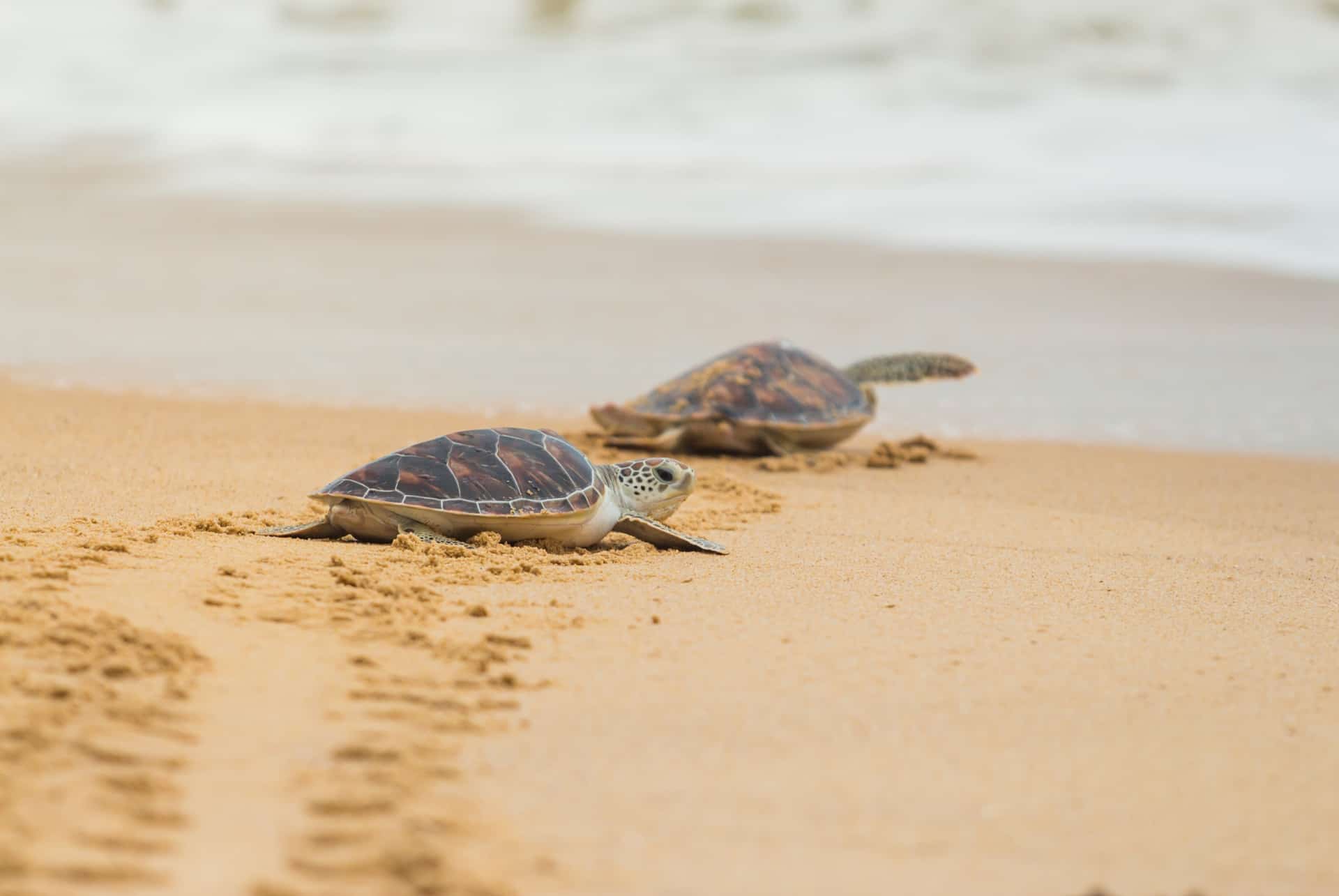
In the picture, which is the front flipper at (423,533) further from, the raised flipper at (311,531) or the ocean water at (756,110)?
the ocean water at (756,110)

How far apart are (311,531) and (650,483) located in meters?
1.21

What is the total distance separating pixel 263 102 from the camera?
67.1 feet

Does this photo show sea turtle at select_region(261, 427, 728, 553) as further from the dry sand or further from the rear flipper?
the dry sand

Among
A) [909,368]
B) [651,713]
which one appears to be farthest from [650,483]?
[909,368]

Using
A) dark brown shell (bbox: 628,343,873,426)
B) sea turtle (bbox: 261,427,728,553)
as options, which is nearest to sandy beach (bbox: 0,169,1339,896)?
sea turtle (bbox: 261,427,728,553)

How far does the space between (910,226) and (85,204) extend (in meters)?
8.98

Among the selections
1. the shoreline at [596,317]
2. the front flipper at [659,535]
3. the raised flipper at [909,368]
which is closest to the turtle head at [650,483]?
the front flipper at [659,535]

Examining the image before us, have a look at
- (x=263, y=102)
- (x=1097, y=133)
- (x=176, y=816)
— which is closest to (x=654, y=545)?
(x=176, y=816)

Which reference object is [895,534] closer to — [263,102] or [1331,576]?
[1331,576]

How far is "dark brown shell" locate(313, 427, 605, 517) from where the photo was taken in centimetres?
451

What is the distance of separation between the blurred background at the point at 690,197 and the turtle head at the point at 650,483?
3.87m

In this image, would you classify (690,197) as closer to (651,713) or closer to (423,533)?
(423,533)

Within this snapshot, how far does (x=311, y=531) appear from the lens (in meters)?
4.70

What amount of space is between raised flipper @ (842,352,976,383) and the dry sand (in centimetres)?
331
